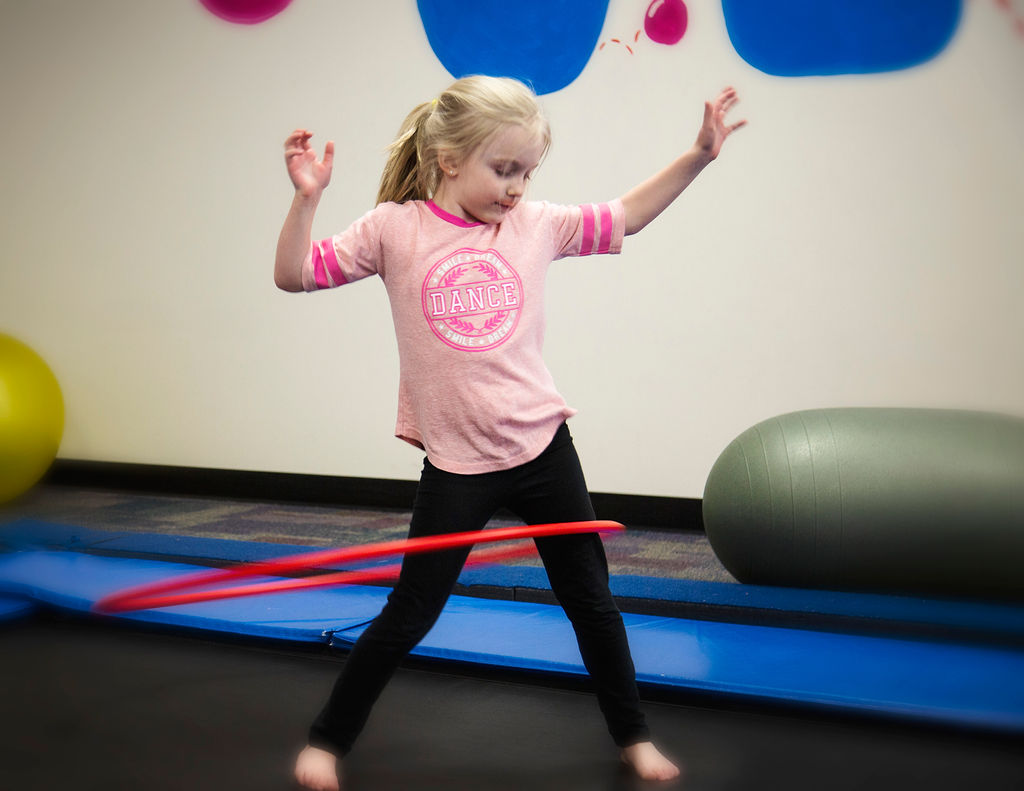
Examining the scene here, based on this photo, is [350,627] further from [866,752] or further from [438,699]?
[866,752]

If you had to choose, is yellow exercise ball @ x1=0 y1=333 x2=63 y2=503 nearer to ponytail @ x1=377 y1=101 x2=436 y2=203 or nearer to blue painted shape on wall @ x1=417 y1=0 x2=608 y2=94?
blue painted shape on wall @ x1=417 y1=0 x2=608 y2=94

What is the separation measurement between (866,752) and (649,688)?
46 cm

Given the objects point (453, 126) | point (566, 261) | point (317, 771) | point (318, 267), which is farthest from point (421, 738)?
point (566, 261)

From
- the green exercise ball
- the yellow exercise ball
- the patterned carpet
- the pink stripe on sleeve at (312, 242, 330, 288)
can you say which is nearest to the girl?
the pink stripe on sleeve at (312, 242, 330, 288)

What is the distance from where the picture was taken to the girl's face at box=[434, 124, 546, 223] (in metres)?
1.67

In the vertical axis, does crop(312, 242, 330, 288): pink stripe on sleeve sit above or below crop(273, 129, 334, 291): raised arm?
below

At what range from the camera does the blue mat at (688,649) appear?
202cm

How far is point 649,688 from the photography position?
2.17 metres

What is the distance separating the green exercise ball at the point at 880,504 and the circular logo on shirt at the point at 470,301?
123 cm

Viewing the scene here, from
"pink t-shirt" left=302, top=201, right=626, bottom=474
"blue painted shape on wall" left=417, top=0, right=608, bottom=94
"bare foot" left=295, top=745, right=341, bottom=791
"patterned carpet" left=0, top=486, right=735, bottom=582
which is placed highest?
"blue painted shape on wall" left=417, top=0, right=608, bottom=94

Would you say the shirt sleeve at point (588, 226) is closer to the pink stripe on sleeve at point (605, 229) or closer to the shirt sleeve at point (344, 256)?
the pink stripe on sleeve at point (605, 229)

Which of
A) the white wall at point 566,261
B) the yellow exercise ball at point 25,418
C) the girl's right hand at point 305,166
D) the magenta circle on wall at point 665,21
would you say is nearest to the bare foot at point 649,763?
the girl's right hand at point 305,166

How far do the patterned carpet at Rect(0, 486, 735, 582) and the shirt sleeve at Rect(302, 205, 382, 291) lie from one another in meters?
1.73

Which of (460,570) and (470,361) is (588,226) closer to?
(470,361)
